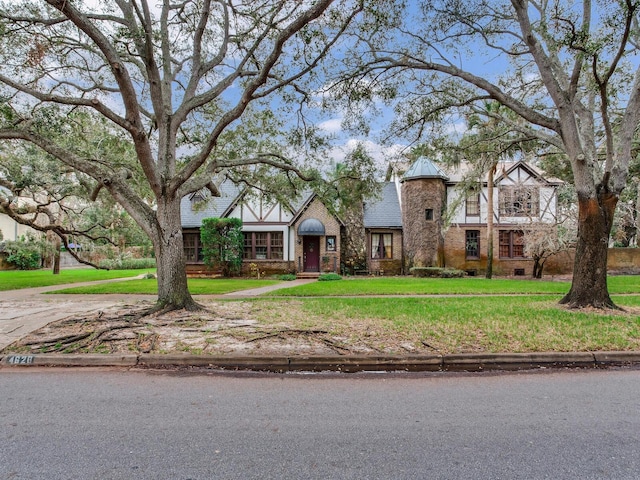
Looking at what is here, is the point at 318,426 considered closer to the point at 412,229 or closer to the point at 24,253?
the point at 412,229

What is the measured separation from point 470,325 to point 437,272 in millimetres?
16342

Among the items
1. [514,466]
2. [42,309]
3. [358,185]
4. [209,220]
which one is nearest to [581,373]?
[514,466]

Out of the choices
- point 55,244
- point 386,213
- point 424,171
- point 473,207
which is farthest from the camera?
point 386,213

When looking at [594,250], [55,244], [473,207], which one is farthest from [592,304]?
[55,244]

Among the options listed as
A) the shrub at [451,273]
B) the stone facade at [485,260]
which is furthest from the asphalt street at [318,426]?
the stone facade at [485,260]

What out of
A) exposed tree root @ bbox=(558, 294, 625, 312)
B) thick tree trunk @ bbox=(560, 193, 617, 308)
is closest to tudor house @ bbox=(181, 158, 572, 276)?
thick tree trunk @ bbox=(560, 193, 617, 308)

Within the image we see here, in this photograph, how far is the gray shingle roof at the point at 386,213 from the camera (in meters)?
27.2

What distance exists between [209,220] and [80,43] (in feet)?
49.6

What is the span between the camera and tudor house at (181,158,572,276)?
25484 mm

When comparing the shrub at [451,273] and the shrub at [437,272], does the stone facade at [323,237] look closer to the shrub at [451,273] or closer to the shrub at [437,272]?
the shrub at [437,272]

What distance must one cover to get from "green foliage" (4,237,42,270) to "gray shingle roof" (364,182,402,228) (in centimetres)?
2308

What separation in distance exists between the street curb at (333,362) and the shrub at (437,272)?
57.9 ft

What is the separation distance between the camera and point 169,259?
32.2 feet

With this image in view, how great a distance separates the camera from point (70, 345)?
6.90 m
